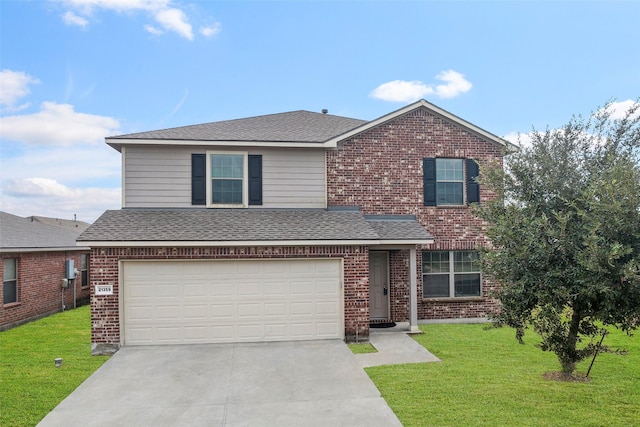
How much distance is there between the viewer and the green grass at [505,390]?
215 inches

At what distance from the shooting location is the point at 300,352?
29.6ft

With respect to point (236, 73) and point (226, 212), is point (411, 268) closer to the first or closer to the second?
point (226, 212)

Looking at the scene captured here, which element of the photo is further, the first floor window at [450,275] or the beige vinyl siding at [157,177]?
the first floor window at [450,275]

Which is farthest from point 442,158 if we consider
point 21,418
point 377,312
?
point 21,418

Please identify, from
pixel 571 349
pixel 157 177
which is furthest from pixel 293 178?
pixel 571 349

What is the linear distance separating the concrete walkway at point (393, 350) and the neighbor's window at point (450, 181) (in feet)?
13.9

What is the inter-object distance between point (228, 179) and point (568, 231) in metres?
8.56

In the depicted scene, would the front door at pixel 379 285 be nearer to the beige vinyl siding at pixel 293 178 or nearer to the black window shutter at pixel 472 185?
the beige vinyl siding at pixel 293 178

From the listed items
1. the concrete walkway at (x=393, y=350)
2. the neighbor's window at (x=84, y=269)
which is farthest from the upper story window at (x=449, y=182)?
the neighbor's window at (x=84, y=269)

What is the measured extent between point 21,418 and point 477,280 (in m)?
11.5

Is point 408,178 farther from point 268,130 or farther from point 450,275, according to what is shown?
point 268,130

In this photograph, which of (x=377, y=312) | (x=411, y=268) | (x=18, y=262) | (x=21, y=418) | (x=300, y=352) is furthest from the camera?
(x=18, y=262)

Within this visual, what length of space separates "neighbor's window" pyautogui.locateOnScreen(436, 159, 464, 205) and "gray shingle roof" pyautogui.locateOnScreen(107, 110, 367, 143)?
3.29 metres

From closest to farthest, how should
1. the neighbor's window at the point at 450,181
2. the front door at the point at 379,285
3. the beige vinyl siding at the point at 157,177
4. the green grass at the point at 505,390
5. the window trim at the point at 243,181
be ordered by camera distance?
the green grass at the point at 505,390 → the beige vinyl siding at the point at 157,177 → the window trim at the point at 243,181 → the front door at the point at 379,285 → the neighbor's window at the point at 450,181
